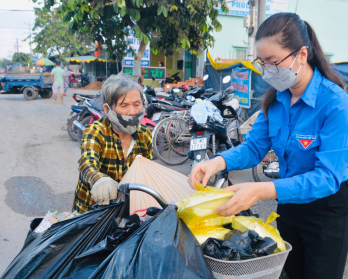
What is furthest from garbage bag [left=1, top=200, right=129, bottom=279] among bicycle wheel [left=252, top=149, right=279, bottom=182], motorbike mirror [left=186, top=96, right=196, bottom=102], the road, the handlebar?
motorbike mirror [left=186, top=96, right=196, bottom=102]

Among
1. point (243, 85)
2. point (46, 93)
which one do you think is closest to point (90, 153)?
point (243, 85)

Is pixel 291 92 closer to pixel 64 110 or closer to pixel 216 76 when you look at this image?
pixel 216 76

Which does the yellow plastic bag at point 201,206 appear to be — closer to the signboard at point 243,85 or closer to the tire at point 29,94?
the signboard at point 243,85

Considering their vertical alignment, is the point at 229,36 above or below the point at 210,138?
above

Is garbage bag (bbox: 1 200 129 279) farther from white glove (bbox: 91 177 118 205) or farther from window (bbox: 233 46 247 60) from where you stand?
window (bbox: 233 46 247 60)

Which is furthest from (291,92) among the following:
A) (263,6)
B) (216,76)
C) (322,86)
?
(216,76)

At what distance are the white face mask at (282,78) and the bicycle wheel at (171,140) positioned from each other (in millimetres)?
4217

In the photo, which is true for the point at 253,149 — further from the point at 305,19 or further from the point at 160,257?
the point at 305,19

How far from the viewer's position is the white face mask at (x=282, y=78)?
4.47 ft

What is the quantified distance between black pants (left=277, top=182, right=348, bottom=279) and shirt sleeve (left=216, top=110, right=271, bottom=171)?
11.1 inches

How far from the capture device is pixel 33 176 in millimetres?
5160

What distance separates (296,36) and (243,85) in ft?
20.4

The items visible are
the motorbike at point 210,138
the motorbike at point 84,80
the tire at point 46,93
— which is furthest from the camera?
the motorbike at point 84,80

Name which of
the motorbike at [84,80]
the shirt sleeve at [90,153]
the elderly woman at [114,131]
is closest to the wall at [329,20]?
the elderly woman at [114,131]
